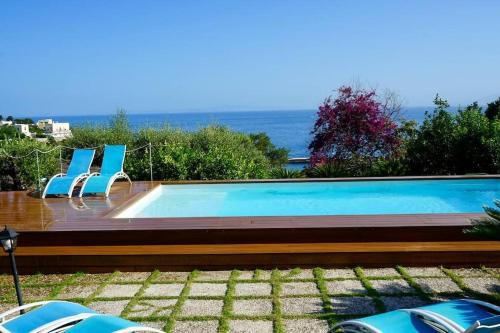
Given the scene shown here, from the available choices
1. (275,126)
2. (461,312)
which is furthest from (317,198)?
(275,126)

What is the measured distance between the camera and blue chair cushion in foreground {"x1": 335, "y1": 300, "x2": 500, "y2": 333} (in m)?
2.70

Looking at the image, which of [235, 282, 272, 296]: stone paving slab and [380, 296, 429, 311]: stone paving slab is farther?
[235, 282, 272, 296]: stone paving slab

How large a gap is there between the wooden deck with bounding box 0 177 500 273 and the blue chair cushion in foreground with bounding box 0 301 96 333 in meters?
2.19

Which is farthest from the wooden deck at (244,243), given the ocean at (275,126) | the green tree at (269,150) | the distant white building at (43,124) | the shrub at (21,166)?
the distant white building at (43,124)

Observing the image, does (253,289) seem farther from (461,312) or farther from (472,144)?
(472,144)

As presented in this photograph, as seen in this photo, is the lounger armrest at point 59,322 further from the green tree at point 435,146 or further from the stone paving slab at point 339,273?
the green tree at point 435,146

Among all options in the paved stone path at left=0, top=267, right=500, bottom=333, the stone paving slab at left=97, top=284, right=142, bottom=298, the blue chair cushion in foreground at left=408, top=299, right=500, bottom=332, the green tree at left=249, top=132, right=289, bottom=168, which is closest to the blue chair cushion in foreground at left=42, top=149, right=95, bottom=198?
the paved stone path at left=0, top=267, right=500, bottom=333

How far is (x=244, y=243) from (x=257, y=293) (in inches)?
48.4

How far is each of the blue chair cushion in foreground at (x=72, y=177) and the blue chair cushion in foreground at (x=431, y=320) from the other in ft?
21.1

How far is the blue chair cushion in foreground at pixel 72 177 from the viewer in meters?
8.19

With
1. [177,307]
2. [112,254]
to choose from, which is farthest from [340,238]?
[112,254]

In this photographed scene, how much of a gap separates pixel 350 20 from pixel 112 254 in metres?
14.9

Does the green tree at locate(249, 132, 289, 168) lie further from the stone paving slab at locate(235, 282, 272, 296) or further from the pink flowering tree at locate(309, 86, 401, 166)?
the stone paving slab at locate(235, 282, 272, 296)

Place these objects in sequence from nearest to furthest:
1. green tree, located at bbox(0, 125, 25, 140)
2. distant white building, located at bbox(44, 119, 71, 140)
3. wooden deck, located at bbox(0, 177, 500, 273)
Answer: wooden deck, located at bbox(0, 177, 500, 273), green tree, located at bbox(0, 125, 25, 140), distant white building, located at bbox(44, 119, 71, 140)
